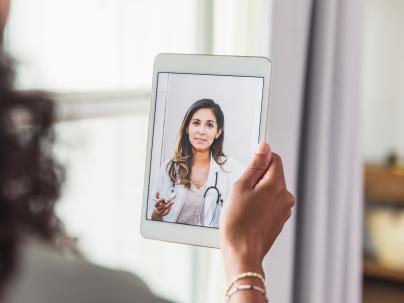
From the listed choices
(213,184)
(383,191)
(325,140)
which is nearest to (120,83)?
(325,140)

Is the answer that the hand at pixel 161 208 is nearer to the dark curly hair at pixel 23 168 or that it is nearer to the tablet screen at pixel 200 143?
the tablet screen at pixel 200 143

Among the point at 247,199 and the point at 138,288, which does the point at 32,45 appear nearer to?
the point at 247,199

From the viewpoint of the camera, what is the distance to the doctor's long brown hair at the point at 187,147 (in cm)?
87

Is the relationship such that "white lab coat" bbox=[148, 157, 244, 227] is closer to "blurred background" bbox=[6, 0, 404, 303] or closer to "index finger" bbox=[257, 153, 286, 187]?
"index finger" bbox=[257, 153, 286, 187]

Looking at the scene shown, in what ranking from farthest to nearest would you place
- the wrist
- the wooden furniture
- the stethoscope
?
the wooden furniture < the stethoscope < the wrist

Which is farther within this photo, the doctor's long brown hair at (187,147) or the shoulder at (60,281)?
the doctor's long brown hair at (187,147)

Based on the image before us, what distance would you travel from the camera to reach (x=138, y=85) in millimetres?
1380

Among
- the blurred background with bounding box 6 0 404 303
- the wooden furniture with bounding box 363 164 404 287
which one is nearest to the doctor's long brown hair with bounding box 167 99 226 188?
the blurred background with bounding box 6 0 404 303

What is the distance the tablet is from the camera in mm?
863

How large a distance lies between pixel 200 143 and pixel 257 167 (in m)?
0.11

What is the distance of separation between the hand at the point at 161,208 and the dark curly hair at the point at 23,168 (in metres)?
0.40

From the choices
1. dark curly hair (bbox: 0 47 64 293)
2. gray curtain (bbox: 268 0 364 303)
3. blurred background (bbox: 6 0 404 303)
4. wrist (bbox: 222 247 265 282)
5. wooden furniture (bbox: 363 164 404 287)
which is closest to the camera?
dark curly hair (bbox: 0 47 64 293)

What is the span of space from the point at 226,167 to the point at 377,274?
1.54 m

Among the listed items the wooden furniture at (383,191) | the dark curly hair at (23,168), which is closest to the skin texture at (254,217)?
the dark curly hair at (23,168)
